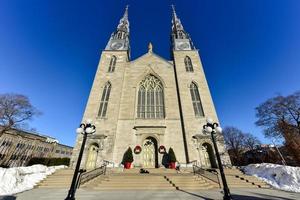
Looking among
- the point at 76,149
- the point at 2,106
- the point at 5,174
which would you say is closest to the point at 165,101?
the point at 76,149

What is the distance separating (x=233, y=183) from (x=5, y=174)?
1432 cm

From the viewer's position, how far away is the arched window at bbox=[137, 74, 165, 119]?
1912 centimetres

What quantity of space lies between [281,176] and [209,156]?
22.3 feet

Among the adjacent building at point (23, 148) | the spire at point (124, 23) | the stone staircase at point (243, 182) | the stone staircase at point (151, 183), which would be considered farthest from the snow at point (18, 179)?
the adjacent building at point (23, 148)

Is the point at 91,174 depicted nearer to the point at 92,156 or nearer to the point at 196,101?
the point at 92,156

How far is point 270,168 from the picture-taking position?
36.5 feet

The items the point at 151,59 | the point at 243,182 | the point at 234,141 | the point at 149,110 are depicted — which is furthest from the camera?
the point at 234,141

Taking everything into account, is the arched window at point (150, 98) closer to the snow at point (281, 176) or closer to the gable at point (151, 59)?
the gable at point (151, 59)

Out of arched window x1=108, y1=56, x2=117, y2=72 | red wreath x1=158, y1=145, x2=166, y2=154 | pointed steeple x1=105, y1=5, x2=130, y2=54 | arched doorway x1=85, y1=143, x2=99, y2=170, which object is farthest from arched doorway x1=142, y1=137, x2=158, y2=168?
pointed steeple x1=105, y1=5, x2=130, y2=54

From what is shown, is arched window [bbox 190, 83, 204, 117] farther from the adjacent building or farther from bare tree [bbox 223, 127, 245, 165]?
the adjacent building

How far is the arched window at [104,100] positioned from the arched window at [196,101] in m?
10.8

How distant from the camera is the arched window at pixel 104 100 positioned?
60.7 ft

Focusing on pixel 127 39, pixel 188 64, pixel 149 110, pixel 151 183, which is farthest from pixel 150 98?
pixel 127 39

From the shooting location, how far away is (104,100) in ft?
63.9
